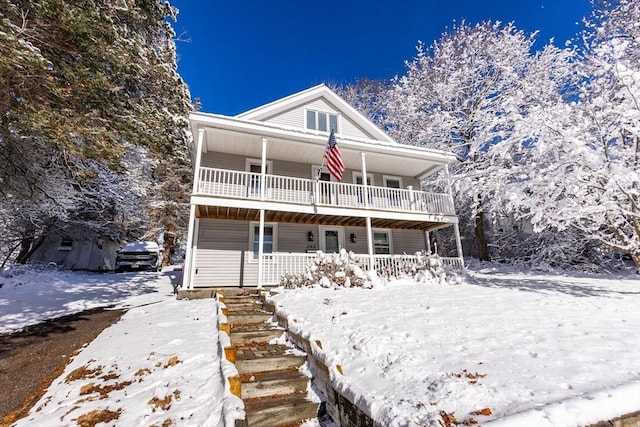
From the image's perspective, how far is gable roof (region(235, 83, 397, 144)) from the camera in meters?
12.8

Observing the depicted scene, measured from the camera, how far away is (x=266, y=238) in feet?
36.8

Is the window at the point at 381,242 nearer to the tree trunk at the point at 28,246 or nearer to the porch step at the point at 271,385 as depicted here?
the porch step at the point at 271,385

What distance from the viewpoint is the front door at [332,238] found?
1205 cm

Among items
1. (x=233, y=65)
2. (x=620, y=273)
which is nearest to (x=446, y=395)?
(x=620, y=273)

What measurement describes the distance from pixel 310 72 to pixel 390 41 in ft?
25.2

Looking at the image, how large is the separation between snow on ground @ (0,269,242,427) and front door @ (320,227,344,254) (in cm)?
549

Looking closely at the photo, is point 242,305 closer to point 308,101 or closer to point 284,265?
point 284,265

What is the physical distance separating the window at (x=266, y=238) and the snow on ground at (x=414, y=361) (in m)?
4.20

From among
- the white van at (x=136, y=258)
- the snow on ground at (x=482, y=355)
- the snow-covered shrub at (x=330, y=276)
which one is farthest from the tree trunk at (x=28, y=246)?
the snow on ground at (x=482, y=355)

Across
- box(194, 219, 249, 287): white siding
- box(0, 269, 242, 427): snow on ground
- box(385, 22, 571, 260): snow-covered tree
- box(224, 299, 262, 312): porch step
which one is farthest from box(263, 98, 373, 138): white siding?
box(0, 269, 242, 427): snow on ground

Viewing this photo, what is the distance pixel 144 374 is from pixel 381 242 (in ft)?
35.0

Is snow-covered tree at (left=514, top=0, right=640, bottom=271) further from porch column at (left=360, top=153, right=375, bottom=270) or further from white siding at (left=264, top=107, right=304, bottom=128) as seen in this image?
white siding at (left=264, top=107, right=304, bottom=128)

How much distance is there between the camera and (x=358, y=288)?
8281 millimetres

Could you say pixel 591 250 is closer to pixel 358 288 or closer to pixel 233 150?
pixel 358 288
